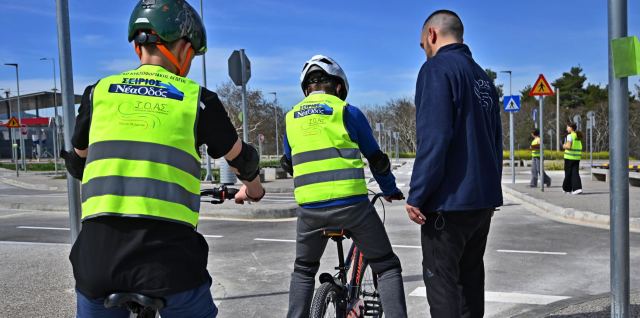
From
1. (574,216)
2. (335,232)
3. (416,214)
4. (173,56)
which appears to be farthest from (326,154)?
(574,216)

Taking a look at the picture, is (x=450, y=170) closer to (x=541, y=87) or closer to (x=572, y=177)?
(x=541, y=87)

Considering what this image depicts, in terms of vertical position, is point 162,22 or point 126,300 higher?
point 162,22

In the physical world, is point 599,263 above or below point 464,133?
below

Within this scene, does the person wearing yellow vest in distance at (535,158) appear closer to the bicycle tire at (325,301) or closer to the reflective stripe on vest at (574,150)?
the reflective stripe on vest at (574,150)

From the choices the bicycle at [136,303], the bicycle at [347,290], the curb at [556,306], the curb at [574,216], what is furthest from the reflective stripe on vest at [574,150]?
the bicycle at [136,303]

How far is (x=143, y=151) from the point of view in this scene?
187 centimetres

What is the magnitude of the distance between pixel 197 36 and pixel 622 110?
2.23m

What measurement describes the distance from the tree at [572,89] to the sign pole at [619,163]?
2907 inches

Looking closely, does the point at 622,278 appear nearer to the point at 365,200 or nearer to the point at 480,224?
the point at 480,224

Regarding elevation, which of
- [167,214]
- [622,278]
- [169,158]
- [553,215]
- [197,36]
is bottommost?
[553,215]

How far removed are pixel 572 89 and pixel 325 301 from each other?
7777 centimetres

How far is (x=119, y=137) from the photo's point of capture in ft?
6.19

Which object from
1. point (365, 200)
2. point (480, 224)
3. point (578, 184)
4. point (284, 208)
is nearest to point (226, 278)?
point (365, 200)

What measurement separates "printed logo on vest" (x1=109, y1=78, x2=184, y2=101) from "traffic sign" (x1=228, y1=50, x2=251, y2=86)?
9.22 metres
